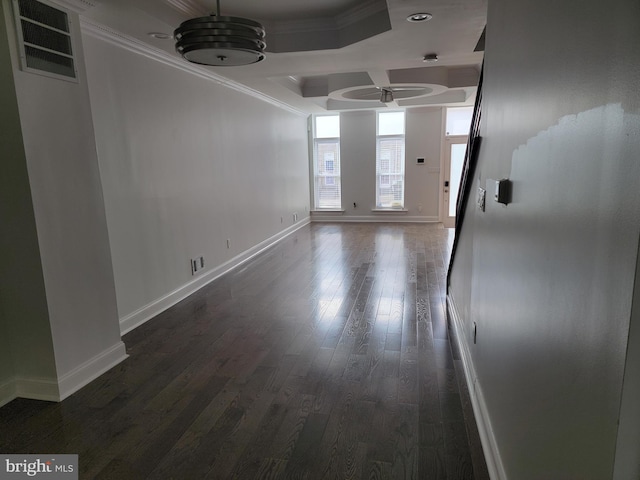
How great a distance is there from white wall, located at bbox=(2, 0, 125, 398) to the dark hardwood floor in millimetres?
280

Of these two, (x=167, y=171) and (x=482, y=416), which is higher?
(x=167, y=171)

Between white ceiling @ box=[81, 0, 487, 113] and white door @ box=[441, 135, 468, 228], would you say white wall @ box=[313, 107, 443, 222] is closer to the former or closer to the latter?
white door @ box=[441, 135, 468, 228]

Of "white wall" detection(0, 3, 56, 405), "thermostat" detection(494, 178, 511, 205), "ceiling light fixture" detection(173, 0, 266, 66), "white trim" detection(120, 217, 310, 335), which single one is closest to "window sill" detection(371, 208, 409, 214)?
"white trim" detection(120, 217, 310, 335)

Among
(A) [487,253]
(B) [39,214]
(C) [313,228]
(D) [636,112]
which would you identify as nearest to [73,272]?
(B) [39,214]

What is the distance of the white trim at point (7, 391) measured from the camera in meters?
2.50

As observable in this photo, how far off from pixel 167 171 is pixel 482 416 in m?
3.58

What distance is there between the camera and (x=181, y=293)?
14.4ft

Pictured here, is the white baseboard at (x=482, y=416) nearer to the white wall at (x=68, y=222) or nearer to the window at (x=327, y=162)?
the white wall at (x=68, y=222)

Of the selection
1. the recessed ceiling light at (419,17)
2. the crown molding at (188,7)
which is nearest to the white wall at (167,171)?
the crown molding at (188,7)

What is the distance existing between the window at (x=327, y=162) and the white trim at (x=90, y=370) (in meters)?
7.42

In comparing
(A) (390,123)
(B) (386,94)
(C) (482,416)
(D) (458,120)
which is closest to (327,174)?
(A) (390,123)

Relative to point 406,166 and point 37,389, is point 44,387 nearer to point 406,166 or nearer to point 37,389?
point 37,389

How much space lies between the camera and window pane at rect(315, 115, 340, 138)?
9719 mm

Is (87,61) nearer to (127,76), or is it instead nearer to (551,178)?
(127,76)
